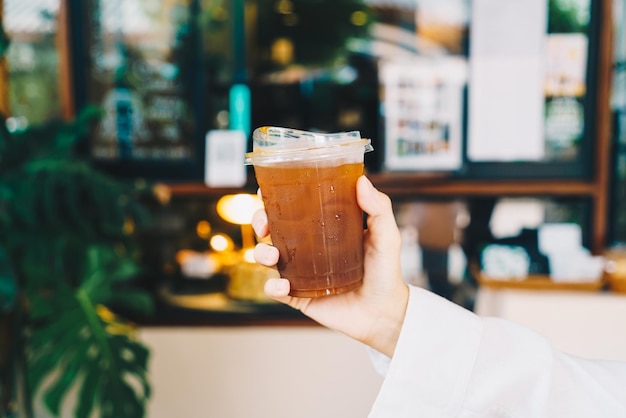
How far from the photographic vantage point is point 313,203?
2.98ft

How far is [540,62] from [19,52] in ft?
7.27

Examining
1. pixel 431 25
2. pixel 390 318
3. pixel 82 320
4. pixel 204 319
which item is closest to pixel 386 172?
pixel 431 25

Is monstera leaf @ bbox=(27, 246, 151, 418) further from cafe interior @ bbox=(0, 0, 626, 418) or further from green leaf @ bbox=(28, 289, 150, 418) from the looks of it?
cafe interior @ bbox=(0, 0, 626, 418)

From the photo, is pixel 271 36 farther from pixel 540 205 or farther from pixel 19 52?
pixel 540 205

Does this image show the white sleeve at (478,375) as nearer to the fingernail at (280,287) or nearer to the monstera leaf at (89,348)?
the fingernail at (280,287)

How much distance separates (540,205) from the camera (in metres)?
2.56

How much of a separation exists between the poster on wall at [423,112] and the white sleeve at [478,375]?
1.64 m

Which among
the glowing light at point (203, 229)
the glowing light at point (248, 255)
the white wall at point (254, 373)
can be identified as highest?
the glowing light at point (203, 229)

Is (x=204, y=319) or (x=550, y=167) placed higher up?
(x=550, y=167)

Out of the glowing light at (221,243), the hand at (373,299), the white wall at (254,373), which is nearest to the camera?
the hand at (373,299)

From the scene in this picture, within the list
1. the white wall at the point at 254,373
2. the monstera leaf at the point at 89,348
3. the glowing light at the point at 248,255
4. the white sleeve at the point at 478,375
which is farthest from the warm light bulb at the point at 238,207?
the white sleeve at the point at 478,375

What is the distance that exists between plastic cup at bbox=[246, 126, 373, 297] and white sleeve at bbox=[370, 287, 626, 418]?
14 cm

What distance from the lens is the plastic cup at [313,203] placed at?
88cm

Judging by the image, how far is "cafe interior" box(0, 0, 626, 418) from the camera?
2.41 m
